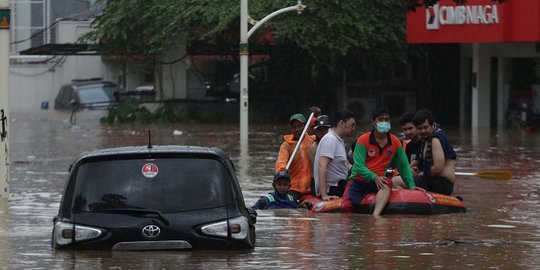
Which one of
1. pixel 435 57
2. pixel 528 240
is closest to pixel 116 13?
pixel 435 57

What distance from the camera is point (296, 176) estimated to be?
1700 cm

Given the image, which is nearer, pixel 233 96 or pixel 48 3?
pixel 233 96

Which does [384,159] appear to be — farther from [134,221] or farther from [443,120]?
[443,120]

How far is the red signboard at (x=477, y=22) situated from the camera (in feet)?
127

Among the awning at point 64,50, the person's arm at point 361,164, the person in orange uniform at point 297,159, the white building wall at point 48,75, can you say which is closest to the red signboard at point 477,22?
the awning at point 64,50

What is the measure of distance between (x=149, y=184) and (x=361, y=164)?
15.4 feet

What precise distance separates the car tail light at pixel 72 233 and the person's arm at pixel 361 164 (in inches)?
192

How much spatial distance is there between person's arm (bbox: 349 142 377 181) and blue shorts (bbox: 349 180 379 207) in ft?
1.30

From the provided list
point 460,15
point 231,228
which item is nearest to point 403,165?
point 231,228

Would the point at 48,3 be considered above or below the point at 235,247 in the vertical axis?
above

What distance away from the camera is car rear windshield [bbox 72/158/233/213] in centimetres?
1106

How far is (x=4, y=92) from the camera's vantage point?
18.0 meters

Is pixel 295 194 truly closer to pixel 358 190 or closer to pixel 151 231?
pixel 358 190

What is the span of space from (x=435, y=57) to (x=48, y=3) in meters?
24.5
